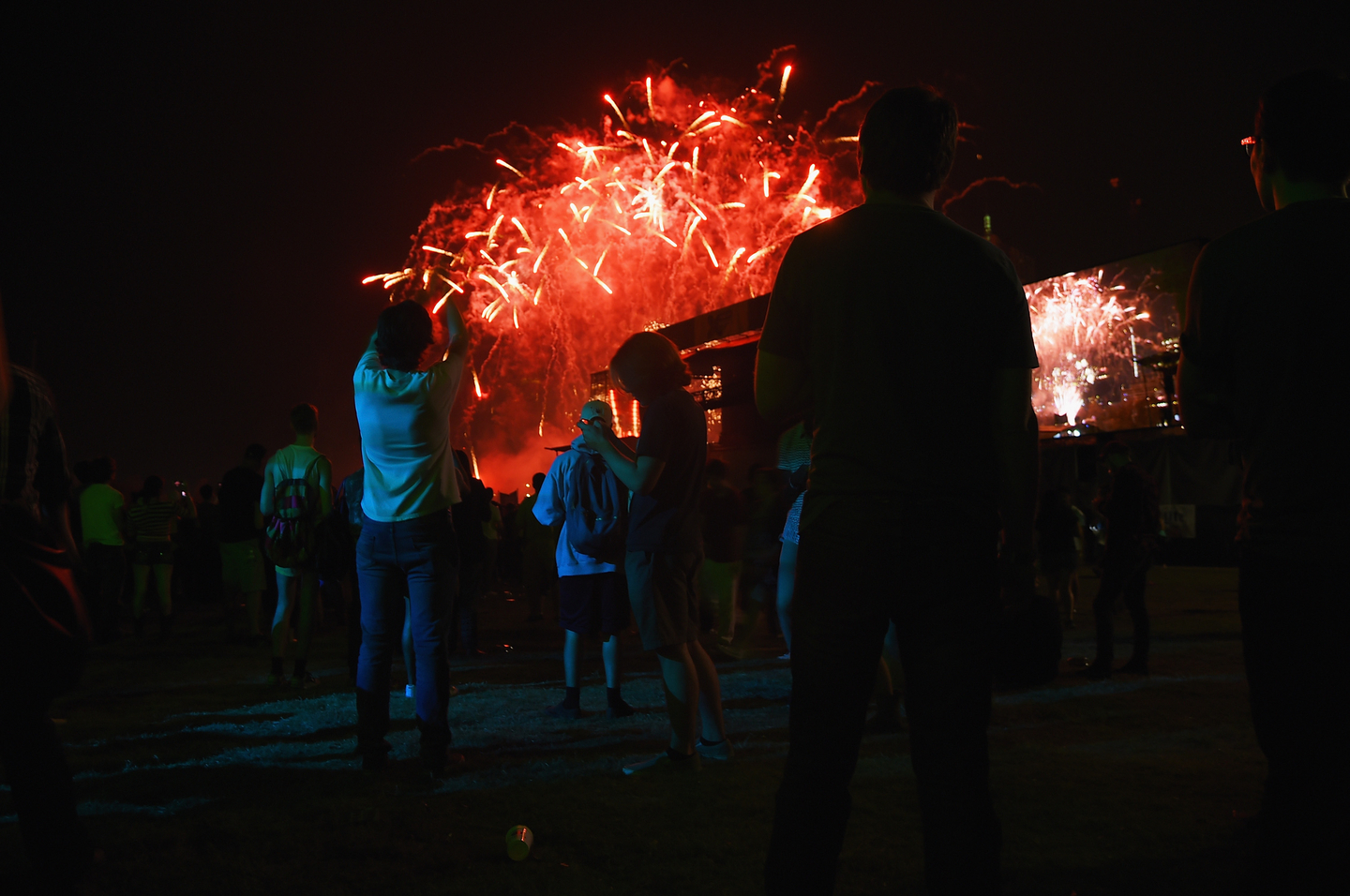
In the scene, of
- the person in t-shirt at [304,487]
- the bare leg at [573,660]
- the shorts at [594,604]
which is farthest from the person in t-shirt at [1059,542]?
the person in t-shirt at [304,487]

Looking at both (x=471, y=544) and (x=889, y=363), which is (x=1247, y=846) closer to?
(x=889, y=363)

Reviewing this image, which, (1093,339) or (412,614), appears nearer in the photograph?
(412,614)

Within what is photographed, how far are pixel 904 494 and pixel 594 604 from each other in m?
4.19

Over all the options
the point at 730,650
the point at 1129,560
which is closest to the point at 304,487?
the point at 730,650

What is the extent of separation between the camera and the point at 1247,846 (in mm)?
3088

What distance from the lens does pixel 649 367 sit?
4164 mm

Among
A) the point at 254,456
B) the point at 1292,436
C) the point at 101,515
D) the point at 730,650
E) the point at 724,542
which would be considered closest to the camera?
the point at 1292,436

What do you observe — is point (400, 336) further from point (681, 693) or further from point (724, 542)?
point (724, 542)

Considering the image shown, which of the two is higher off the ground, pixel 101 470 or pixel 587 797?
pixel 101 470

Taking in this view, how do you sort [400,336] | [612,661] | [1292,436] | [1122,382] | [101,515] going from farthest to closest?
[1122,382], [101,515], [612,661], [400,336], [1292,436]

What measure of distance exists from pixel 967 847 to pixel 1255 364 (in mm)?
1295

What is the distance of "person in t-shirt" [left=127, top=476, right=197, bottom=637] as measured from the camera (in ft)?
34.7

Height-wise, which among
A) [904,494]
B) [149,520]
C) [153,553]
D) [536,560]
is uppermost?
[149,520]

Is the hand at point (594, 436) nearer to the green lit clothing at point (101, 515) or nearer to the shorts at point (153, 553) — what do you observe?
the green lit clothing at point (101, 515)
